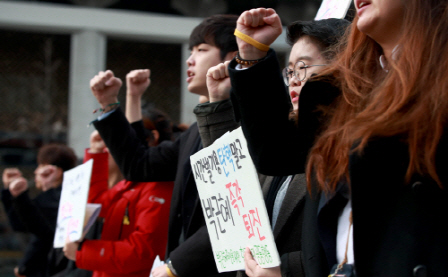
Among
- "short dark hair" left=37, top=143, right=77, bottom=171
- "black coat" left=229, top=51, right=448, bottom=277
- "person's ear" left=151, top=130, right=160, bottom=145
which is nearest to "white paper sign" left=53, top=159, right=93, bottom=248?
"person's ear" left=151, top=130, right=160, bottom=145

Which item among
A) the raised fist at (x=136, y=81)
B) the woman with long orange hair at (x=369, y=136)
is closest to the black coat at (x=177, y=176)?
the raised fist at (x=136, y=81)

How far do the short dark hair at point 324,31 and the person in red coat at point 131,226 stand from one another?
50.1 inches

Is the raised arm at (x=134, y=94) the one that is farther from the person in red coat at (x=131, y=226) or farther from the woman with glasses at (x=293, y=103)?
the woman with glasses at (x=293, y=103)

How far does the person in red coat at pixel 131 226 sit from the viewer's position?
2682mm

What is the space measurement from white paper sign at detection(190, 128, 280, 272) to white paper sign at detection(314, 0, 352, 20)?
66cm

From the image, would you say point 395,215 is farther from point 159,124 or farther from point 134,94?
point 159,124

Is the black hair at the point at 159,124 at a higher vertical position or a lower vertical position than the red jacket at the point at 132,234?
higher

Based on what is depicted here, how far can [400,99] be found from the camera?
1.07 meters

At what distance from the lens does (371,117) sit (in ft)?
3.55

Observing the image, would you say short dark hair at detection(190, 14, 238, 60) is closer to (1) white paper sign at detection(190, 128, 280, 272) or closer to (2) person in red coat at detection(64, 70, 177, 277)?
(2) person in red coat at detection(64, 70, 177, 277)

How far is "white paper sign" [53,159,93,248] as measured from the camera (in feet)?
8.92

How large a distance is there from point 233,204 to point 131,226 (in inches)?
55.0

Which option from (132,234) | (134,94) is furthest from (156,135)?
(132,234)

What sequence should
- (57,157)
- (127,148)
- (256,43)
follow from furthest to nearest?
(57,157), (127,148), (256,43)
